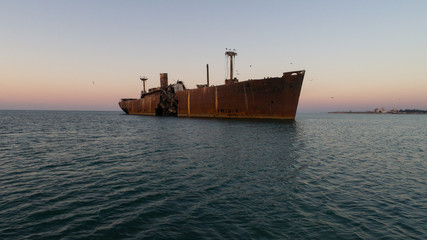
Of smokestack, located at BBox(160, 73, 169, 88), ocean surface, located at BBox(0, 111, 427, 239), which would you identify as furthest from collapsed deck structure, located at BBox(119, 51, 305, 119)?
ocean surface, located at BBox(0, 111, 427, 239)

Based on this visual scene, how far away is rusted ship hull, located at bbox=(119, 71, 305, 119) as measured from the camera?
3553 centimetres

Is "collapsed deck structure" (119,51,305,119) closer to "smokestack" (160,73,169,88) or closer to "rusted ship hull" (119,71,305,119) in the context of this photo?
"rusted ship hull" (119,71,305,119)

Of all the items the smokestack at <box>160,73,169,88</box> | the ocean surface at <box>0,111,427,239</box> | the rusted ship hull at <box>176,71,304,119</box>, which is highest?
the smokestack at <box>160,73,169,88</box>

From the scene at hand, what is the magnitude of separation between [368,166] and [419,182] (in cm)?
246

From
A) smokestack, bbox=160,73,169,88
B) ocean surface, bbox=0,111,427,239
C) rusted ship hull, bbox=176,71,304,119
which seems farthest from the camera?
smokestack, bbox=160,73,169,88

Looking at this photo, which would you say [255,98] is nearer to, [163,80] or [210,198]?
[210,198]

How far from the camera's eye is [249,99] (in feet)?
132

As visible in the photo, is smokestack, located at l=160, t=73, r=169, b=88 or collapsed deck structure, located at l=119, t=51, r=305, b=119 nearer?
collapsed deck structure, located at l=119, t=51, r=305, b=119

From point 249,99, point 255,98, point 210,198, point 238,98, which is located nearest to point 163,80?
point 238,98

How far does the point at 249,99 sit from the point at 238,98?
250cm

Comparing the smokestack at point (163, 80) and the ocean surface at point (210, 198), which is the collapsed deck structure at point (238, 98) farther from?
the ocean surface at point (210, 198)

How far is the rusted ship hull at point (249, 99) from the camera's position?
35531 mm

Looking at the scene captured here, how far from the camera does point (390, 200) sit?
6.88 metres

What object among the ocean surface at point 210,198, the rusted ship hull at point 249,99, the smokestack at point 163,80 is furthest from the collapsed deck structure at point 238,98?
the ocean surface at point 210,198
